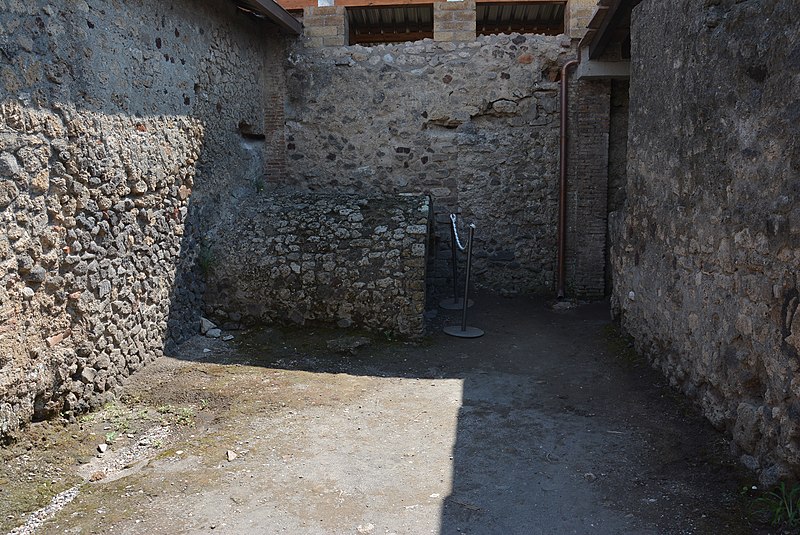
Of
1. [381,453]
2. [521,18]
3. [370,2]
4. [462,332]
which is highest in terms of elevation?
[521,18]

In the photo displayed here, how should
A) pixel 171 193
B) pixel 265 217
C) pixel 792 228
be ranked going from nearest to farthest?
pixel 792 228
pixel 171 193
pixel 265 217

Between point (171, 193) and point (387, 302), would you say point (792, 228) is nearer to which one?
point (387, 302)

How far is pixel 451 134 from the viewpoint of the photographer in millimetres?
9016

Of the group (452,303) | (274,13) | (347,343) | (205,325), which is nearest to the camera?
(347,343)

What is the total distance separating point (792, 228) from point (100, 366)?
15.5ft

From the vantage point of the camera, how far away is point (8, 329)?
4121 mm

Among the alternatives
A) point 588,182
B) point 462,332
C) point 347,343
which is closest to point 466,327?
point 462,332

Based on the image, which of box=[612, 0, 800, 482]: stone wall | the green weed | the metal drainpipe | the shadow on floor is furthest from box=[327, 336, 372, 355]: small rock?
the green weed

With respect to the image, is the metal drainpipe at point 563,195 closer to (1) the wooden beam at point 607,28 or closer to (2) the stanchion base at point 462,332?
(1) the wooden beam at point 607,28

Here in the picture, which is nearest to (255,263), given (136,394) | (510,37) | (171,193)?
(171,193)

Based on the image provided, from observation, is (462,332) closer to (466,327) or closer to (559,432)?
(466,327)

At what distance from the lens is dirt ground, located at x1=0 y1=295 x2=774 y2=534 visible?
139 inches

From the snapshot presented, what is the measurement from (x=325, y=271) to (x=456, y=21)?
4.09 meters

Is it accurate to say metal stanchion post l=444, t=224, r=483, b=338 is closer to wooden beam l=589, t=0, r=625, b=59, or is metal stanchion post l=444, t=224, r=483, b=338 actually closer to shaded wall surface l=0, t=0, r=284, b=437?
wooden beam l=589, t=0, r=625, b=59
